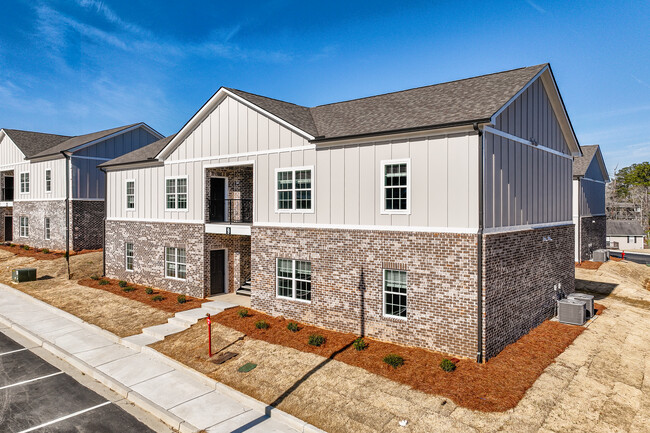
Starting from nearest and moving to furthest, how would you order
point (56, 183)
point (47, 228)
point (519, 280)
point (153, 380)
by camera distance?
1. point (153, 380)
2. point (519, 280)
3. point (56, 183)
4. point (47, 228)

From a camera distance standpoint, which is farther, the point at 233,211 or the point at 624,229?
the point at 624,229

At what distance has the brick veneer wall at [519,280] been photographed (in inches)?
473

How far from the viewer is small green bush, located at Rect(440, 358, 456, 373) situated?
11133mm

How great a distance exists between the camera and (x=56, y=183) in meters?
32.9

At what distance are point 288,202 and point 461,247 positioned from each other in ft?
24.2

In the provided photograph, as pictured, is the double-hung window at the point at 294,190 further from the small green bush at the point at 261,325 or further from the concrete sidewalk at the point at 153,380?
the concrete sidewalk at the point at 153,380

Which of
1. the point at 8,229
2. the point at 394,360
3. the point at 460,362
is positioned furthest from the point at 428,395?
the point at 8,229

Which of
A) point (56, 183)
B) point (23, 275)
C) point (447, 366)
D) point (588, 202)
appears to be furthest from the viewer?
point (588, 202)

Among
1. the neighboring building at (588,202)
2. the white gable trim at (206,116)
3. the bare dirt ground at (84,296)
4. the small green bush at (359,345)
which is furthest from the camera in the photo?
the neighboring building at (588,202)

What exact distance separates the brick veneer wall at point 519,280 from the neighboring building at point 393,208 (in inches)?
2.8

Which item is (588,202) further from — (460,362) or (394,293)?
(460,362)

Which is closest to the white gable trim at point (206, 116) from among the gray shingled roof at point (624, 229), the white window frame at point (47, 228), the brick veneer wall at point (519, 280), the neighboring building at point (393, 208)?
the neighboring building at point (393, 208)

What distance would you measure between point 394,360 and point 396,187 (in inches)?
217

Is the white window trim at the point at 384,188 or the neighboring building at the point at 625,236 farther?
the neighboring building at the point at 625,236
